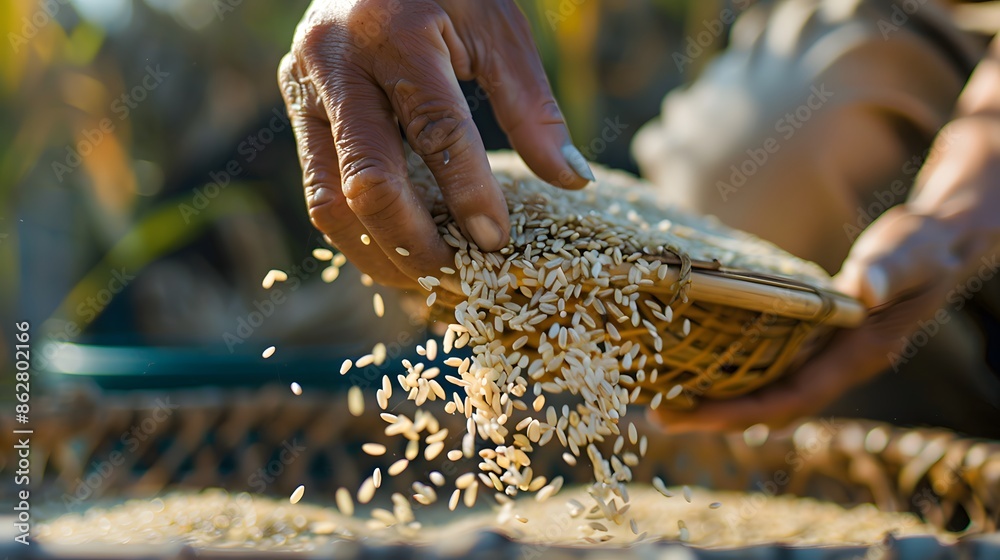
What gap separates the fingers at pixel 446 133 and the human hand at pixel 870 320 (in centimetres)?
52

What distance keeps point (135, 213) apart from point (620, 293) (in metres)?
2.34

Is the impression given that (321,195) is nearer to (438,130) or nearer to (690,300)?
(438,130)

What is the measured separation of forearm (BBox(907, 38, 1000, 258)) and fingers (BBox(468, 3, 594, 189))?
28.4 inches

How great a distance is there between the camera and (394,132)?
26.6 inches

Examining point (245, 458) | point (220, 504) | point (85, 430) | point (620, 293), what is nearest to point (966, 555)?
point (620, 293)

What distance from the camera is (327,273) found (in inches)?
32.3

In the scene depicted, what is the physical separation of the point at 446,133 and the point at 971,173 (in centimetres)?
101
